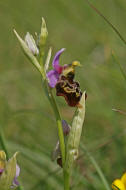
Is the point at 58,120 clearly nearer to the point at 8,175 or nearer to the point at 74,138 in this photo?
the point at 74,138

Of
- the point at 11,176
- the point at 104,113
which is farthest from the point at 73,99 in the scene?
the point at 104,113

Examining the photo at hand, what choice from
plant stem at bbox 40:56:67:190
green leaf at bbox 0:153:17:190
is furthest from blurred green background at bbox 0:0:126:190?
green leaf at bbox 0:153:17:190

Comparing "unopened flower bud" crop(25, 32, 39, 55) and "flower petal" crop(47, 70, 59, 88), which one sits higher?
"unopened flower bud" crop(25, 32, 39, 55)

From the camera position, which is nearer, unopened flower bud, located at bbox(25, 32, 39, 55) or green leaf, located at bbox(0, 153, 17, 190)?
green leaf, located at bbox(0, 153, 17, 190)

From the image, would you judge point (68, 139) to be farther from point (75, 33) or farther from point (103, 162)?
point (75, 33)

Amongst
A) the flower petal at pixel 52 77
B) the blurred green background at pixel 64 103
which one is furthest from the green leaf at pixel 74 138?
the blurred green background at pixel 64 103

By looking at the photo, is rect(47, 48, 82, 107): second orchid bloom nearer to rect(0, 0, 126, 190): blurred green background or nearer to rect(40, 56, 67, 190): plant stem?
rect(40, 56, 67, 190): plant stem
